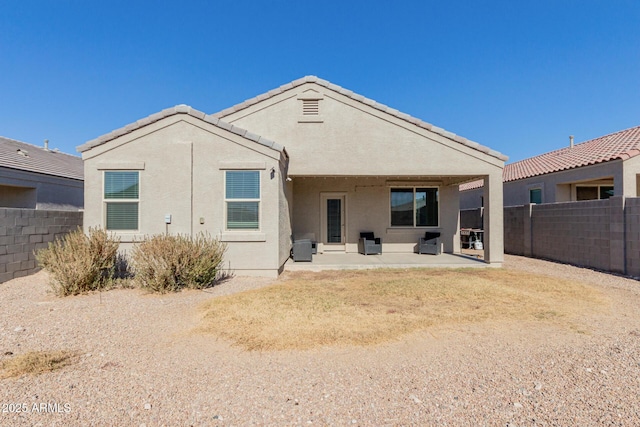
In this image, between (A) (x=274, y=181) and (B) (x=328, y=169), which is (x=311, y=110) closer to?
(B) (x=328, y=169)

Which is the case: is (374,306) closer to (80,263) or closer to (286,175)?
(286,175)

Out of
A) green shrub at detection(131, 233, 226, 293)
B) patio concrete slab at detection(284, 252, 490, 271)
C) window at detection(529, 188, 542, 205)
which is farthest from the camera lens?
window at detection(529, 188, 542, 205)

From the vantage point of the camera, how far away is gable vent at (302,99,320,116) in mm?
10984

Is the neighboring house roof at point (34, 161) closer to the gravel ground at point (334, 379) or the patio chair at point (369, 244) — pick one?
the gravel ground at point (334, 379)

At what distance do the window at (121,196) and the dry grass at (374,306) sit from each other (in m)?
4.42

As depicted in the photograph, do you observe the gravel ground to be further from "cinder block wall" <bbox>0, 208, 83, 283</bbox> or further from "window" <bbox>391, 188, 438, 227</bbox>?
"window" <bbox>391, 188, 438, 227</bbox>

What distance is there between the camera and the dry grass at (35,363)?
350cm

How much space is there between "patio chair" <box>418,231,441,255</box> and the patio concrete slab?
0.43 meters

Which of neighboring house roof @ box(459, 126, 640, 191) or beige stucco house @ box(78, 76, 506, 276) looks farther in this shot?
neighboring house roof @ box(459, 126, 640, 191)

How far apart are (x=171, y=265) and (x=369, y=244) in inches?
306

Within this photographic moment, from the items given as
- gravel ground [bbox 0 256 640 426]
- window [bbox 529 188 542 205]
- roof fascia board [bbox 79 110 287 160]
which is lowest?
gravel ground [bbox 0 256 640 426]

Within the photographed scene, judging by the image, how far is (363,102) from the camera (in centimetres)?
1081

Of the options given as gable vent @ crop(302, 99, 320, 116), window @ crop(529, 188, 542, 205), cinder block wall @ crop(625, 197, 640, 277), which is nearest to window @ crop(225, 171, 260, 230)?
gable vent @ crop(302, 99, 320, 116)

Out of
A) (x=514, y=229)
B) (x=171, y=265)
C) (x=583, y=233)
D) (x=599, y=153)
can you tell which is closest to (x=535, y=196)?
(x=599, y=153)
